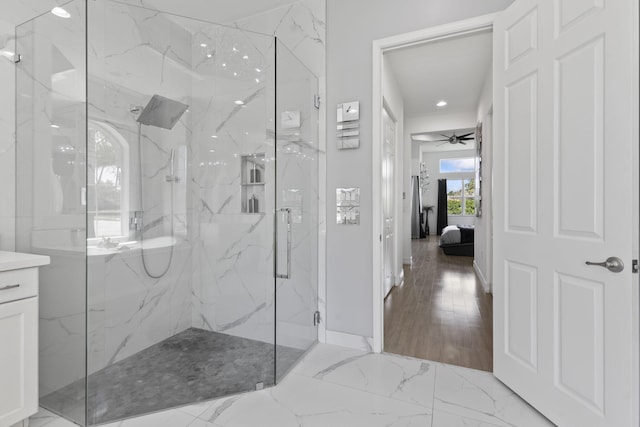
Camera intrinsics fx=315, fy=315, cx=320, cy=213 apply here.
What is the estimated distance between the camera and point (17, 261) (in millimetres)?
1526

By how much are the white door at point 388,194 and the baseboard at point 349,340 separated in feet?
4.83

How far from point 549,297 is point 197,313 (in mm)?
2528

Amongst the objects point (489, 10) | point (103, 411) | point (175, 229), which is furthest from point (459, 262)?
point (103, 411)

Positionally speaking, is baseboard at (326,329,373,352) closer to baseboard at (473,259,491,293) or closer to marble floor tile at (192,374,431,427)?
marble floor tile at (192,374,431,427)

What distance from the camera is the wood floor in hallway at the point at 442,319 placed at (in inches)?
99.1

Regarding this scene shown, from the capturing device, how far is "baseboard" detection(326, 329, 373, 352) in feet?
8.36

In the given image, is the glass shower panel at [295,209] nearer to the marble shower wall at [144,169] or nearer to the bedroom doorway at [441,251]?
the bedroom doorway at [441,251]

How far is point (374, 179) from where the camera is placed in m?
2.52

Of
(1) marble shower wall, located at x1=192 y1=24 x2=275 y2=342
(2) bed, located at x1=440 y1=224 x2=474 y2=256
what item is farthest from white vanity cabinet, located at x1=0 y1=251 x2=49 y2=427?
(2) bed, located at x1=440 y1=224 x2=474 y2=256

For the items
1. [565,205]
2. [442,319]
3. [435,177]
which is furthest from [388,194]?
[435,177]

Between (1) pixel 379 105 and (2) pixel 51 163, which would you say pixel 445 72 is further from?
(2) pixel 51 163

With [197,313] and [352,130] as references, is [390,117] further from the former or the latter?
[197,313]

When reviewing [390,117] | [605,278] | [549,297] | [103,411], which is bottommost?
[103,411]

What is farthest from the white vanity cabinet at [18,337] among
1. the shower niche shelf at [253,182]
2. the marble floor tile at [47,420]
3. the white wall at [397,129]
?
the white wall at [397,129]
